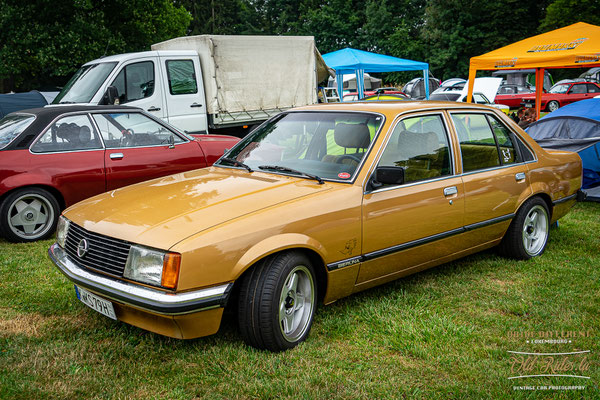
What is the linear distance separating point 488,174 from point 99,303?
3.22 meters

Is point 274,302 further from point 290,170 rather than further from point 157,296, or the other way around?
point 290,170

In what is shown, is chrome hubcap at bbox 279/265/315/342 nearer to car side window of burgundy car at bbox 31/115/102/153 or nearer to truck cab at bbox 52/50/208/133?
car side window of burgundy car at bbox 31/115/102/153

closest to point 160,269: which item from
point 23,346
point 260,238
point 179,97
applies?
point 260,238

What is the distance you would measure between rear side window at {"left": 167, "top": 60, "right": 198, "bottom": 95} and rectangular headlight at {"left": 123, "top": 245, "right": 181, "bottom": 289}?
7.56 metres

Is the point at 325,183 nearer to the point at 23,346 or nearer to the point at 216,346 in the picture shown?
the point at 216,346

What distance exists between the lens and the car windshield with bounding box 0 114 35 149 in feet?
19.2

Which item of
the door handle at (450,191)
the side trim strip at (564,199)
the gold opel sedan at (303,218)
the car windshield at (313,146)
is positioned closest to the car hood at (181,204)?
the gold opel sedan at (303,218)

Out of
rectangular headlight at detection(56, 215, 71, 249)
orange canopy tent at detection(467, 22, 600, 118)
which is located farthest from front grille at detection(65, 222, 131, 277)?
orange canopy tent at detection(467, 22, 600, 118)

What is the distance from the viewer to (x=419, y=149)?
414cm

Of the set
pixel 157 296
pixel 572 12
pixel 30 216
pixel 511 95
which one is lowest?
pixel 30 216

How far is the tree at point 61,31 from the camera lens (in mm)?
19391

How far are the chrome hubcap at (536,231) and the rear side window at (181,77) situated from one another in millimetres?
7073

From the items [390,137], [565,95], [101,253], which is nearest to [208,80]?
[390,137]

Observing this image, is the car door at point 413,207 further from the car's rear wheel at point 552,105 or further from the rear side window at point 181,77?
the car's rear wheel at point 552,105
